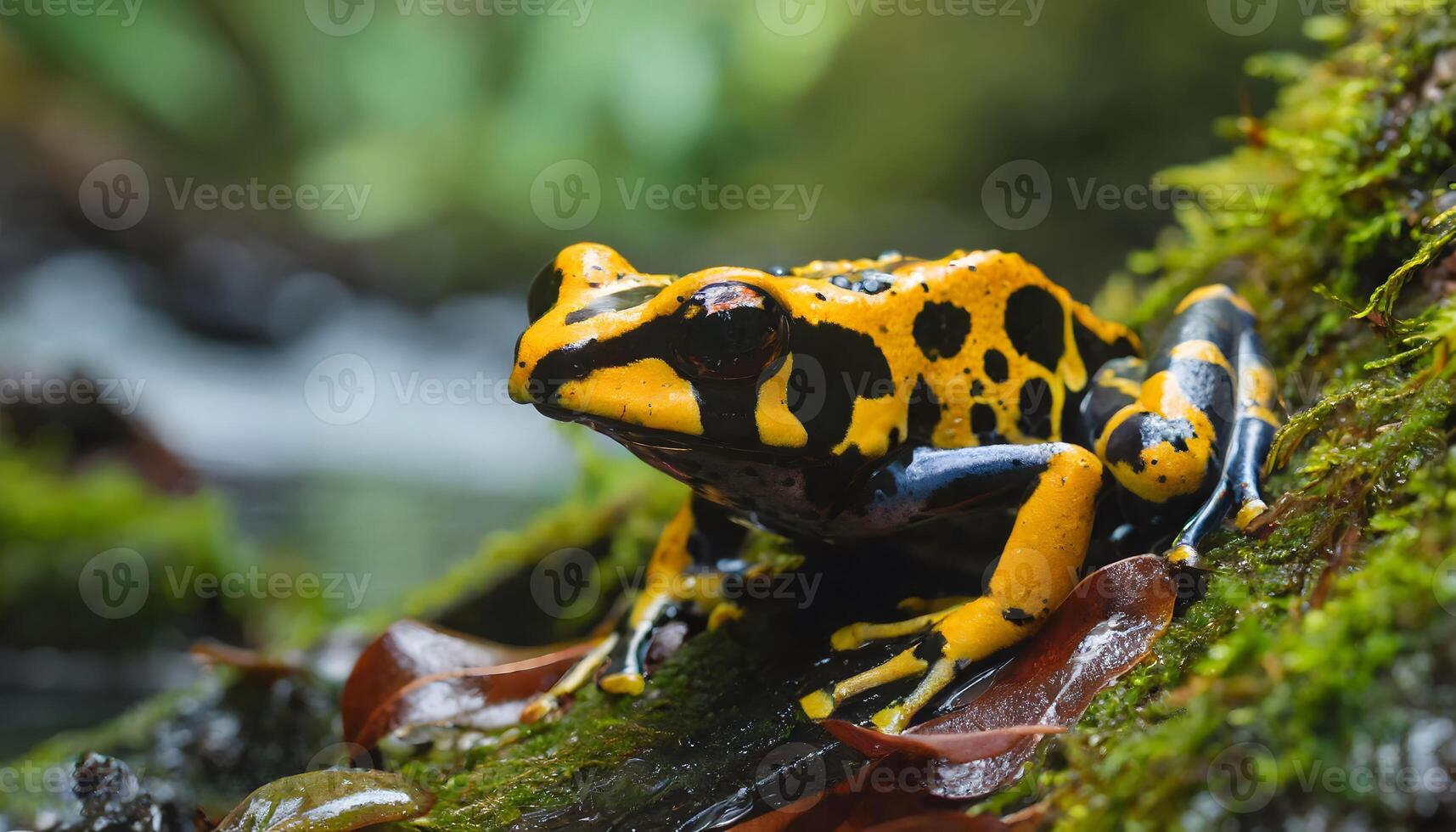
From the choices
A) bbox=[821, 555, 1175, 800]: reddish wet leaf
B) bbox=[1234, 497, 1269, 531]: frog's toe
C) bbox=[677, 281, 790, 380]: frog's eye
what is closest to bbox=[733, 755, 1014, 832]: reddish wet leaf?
bbox=[821, 555, 1175, 800]: reddish wet leaf

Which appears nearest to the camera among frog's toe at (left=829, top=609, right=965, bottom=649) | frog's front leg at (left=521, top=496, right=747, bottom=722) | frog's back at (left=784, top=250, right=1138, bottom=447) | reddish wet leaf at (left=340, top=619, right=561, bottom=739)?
frog's toe at (left=829, top=609, right=965, bottom=649)

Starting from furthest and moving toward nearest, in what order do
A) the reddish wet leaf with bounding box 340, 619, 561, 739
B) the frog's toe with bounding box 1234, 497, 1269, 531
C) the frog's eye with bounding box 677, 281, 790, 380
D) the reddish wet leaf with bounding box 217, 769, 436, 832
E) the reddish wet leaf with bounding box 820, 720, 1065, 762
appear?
the reddish wet leaf with bounding box 340, 619, 561, 739, the frog's toe with bounding box 1234, 497, 1269, 531, the frog's eye with bounding box 677, 281, 790, 380, the reddish wet leaf with bounding box 217, 769, 436, 832, the reddish wet leaf with bounding box 820, 720, 1065, 762

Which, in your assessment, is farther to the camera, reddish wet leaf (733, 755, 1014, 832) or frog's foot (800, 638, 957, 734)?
frog's foot (800, 638, 957, 734)

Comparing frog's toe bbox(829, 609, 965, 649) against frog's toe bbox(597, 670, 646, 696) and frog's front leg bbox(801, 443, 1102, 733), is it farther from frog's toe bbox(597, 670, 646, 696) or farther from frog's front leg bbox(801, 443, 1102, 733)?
frog's toe bbox(597, 670, 646, 696)

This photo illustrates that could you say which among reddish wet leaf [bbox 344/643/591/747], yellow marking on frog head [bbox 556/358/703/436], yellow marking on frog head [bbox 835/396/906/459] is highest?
yellow marking on frog head [bbox 556/358/703/436]

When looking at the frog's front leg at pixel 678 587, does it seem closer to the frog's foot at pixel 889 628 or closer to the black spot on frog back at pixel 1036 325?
the frog's foot at pixel 889 628

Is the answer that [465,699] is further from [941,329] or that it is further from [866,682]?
[941,329]
